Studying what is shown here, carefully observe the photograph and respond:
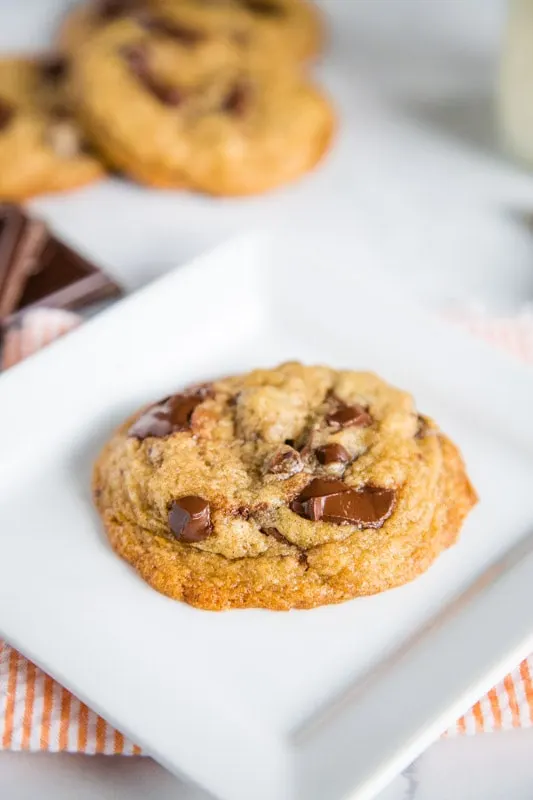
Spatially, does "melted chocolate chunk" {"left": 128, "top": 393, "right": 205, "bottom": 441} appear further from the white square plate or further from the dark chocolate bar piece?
the dark chocolate bar piece

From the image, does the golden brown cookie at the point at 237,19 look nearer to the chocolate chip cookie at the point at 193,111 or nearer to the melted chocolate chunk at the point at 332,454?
the chocolate chip cookie at the point at 193,111

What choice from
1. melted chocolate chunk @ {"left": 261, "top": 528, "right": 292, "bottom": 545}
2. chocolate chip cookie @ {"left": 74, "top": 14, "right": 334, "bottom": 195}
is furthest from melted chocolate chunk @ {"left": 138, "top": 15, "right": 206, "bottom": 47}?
melted chocolate chunk @ {"left": 261, "top": 528, "right": 292, "bottom": 545}

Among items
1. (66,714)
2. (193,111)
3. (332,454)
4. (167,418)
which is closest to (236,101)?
(193,111)

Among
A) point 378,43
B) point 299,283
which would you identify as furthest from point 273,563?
point 378,43

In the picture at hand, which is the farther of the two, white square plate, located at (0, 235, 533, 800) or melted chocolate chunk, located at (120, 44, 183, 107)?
melted chocolate chunk, located at (120, 44, 183, 107)

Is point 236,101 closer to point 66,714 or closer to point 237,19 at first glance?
point 237,19

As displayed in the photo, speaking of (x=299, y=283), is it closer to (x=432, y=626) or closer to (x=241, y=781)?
(x=432, y=626)
